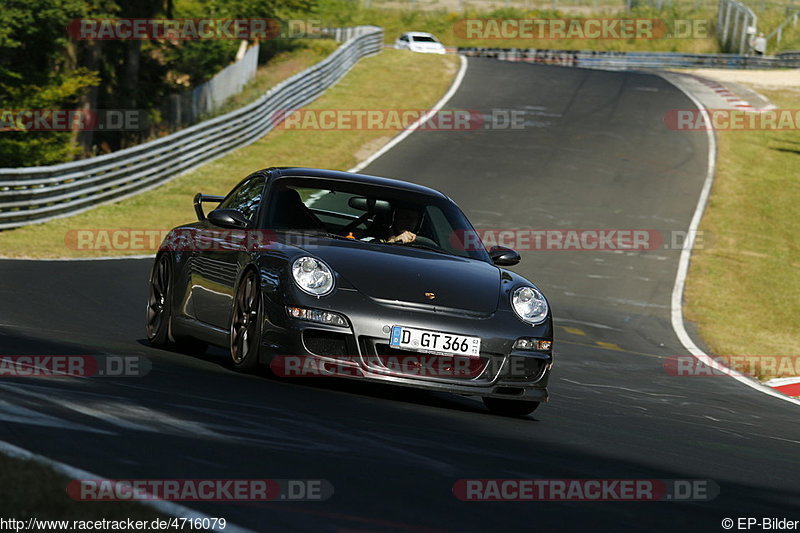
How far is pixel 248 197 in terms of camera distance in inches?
372

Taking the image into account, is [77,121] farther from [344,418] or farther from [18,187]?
[344,418]

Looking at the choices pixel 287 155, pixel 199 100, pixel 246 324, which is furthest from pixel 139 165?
pixel 246 324

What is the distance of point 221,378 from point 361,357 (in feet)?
2.95

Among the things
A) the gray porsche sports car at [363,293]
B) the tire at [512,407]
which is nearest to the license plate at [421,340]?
the gray porsche sports car at [363,293]

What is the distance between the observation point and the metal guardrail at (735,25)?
60.8 meters

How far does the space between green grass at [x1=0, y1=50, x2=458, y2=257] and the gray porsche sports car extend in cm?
940

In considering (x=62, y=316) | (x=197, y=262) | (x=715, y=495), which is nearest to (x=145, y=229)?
(x=62, y=316)

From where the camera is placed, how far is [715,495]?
5.72 metres

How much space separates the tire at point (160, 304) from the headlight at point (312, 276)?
7.07 feet

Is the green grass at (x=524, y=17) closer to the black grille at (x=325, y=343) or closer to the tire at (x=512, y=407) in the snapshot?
the tire at (x=512, y=407)

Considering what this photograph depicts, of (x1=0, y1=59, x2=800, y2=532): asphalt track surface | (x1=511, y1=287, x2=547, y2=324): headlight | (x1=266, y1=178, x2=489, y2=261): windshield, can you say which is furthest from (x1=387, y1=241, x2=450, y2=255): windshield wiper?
(x1=0, y1=59, x2=800, y2=532): asphalt track surface

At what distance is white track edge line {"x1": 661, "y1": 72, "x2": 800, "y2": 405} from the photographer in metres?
13.2

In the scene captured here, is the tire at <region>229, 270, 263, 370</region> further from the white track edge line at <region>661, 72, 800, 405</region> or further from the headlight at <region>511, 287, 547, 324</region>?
the white track edge line at <region>661, 72, 800, 405</region>

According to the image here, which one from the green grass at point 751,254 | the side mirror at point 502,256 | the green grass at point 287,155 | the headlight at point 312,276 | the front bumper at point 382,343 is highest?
the headlight at point 312,276
